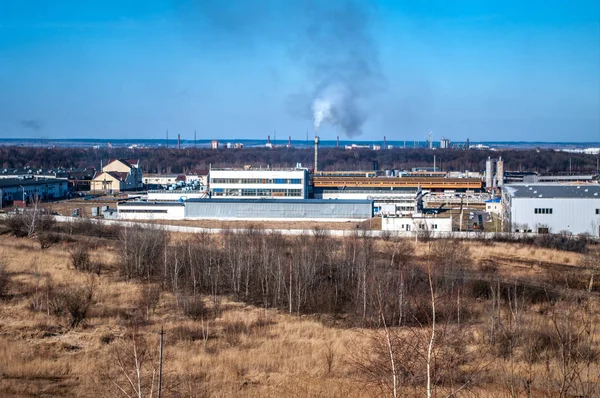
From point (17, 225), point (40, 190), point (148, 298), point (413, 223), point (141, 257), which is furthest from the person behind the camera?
point (40, 190)

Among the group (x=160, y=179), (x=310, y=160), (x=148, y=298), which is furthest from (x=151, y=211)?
(x=310, y=160)

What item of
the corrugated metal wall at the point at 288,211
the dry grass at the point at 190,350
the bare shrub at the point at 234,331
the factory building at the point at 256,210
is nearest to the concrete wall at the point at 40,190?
the factory building at the point at 256,210

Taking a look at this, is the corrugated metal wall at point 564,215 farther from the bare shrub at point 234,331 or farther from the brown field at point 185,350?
the bare shrub at point 234,331

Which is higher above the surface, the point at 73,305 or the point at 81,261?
the point at 81,261

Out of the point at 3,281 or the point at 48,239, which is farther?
the point at 48,239

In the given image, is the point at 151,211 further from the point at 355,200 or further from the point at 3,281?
the point at 3,281

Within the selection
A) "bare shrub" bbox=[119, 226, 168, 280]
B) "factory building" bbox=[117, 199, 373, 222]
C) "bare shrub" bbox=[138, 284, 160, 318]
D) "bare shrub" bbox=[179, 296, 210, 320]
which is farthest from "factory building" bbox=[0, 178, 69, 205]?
"bare shrub" bbox=[179, 296, 210, 320]
